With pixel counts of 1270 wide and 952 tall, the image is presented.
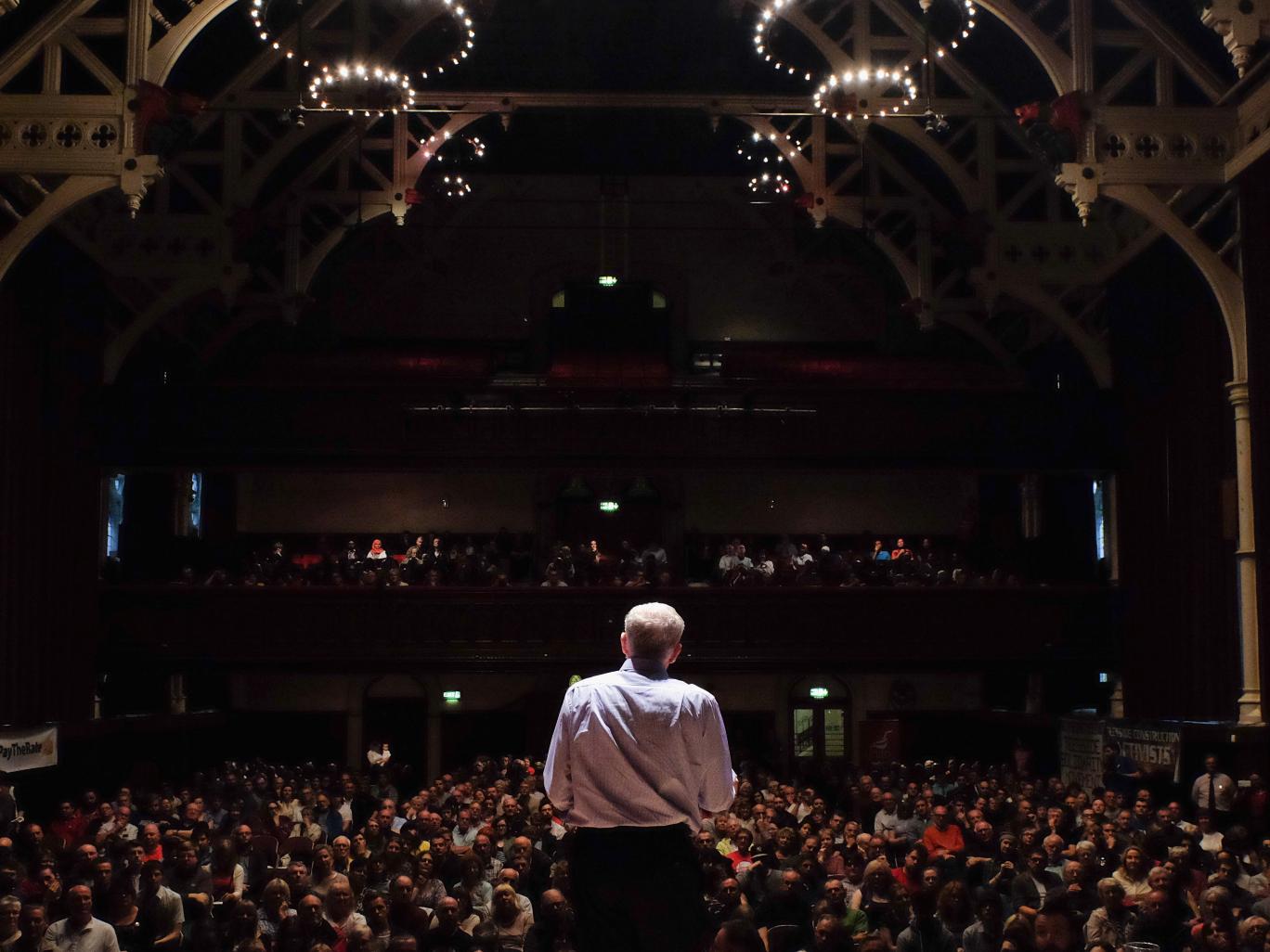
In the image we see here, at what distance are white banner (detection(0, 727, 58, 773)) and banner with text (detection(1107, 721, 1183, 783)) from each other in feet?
40.6

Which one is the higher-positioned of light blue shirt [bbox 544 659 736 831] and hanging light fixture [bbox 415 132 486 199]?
hanging light fixture [bbox 415 132 486 199]

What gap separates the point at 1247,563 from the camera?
17.3 m

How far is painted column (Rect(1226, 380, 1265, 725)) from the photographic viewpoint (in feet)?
55.7

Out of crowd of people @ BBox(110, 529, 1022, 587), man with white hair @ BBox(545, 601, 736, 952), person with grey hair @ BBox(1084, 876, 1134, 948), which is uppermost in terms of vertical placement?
crowd of people @ BBox(110, 529, 1022, 587)

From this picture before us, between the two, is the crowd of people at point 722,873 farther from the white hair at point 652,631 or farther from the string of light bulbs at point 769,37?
the string of light bulbs at point 769,37

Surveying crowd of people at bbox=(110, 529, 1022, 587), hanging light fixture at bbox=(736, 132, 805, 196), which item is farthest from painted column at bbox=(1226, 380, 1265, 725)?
hanging light fixture at bbox=(736, 132, 805, 196)

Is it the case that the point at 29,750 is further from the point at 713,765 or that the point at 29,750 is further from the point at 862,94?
the point at 713,765

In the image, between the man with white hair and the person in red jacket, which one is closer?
the man with white hair

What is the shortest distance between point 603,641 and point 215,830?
32.9ft

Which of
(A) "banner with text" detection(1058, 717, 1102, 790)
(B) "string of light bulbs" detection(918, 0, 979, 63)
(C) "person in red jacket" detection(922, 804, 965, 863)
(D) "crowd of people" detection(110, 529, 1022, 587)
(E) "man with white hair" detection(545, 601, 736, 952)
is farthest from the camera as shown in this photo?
(D) "crowd of people" detection(110, 529, 1022, 587)

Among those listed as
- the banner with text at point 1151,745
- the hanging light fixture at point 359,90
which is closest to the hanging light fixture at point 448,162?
the hanging light fixture at point 359,90

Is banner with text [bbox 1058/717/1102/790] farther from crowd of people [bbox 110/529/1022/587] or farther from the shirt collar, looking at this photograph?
the shirt collar

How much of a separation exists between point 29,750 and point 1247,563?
1359cm

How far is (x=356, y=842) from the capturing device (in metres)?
13.8
